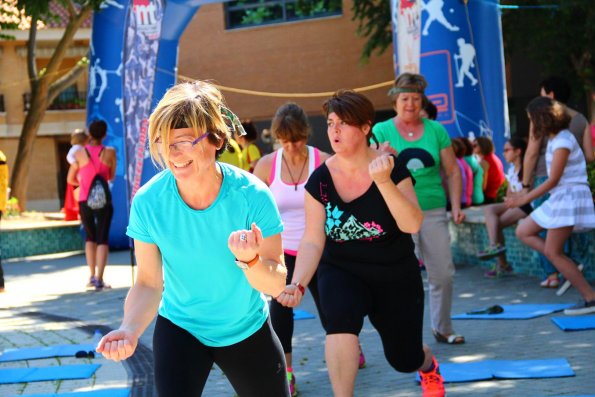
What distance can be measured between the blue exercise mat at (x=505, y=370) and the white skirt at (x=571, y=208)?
2326 millimetres

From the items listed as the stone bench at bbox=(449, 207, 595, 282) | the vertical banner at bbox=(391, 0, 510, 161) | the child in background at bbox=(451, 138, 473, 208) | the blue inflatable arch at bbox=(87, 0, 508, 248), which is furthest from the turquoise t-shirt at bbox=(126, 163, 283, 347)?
the vertical banner at bbox=(391, 0, 510, 161)

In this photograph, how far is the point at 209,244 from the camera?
424cm

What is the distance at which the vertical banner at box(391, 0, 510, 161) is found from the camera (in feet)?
50.6

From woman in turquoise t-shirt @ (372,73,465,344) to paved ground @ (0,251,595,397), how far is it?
0.58 meters

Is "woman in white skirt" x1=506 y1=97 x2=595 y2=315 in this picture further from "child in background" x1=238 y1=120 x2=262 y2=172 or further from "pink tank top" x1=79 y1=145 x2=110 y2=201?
"pink tank top" x1=79 y1=145 x2=110 y2=201

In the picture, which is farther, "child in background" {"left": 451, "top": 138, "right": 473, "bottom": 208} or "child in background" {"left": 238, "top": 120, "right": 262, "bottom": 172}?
"child in background" {"left": 451, "top": 138, "right": 473, "bottom": 208}

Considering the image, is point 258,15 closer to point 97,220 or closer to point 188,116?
point 97,220

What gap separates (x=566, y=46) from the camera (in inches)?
1009

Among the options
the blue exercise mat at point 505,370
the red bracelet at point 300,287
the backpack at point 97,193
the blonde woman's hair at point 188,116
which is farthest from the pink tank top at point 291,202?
the backpack at point 97,193

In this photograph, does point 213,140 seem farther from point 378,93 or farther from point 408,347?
point 378,93

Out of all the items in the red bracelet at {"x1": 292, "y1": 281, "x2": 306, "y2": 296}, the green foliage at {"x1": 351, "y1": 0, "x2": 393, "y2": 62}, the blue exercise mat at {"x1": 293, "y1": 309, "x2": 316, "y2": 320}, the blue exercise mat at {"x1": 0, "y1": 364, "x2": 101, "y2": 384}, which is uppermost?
the green foliage at {"x1": 351, "y1": 0, "x2": 393, "y2": 62}

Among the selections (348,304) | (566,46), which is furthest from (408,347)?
(566,46)

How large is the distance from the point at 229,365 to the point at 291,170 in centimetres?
319

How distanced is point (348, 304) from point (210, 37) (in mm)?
28273
